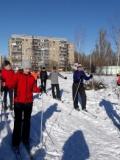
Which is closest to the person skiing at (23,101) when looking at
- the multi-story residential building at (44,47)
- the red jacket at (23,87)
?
the red jacket at (23,87)

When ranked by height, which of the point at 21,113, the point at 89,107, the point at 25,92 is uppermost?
the point at 25,92

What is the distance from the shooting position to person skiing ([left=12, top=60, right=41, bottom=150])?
753cm

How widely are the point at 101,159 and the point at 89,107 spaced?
8631 mm

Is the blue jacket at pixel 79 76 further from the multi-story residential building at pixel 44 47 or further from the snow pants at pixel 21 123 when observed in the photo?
the multi-story residential building at pixel 44 47

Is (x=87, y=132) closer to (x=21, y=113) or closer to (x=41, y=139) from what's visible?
(x=41, y=139)

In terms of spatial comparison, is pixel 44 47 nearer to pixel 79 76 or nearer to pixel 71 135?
pixel 79 76

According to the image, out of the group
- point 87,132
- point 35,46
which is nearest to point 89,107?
point 87,132

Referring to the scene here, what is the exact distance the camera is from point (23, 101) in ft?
24.9

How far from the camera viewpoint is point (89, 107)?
16234mm

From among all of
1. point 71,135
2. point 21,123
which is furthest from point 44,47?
point 21,123

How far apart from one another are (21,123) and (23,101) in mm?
541

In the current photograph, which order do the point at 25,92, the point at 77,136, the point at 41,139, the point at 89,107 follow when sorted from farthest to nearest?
the point at 89,107 < the point at 77,136 < the point at 41,139 < the point at 25,92

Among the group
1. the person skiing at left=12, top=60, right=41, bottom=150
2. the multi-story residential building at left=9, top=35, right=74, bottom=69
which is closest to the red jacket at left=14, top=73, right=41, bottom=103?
the person skiing at left=12, top=60, right=41, bottom=150

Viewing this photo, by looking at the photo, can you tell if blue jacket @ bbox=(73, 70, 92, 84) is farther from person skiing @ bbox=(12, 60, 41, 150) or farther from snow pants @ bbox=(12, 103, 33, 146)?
snow pants @ bbox=(12, 103, 33, 146)
